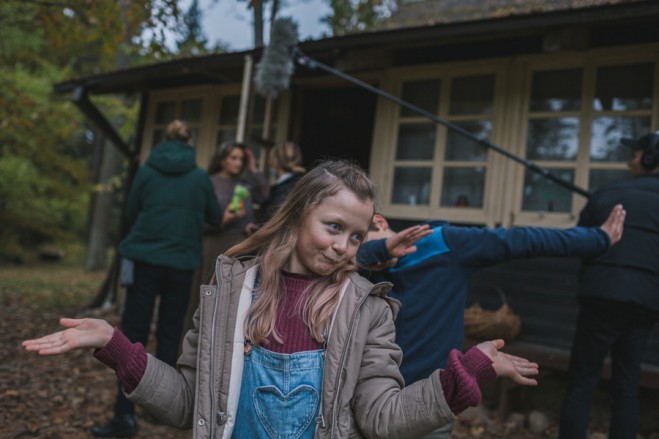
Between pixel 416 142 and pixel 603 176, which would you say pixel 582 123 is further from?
pixel 416 142

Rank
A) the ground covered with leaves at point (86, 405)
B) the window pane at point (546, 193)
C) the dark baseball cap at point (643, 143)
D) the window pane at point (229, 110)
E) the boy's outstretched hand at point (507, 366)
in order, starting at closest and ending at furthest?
the boy's outstretched hand at point (507, 366) → the dark baseball cap at point (643, 143) → the ground covered with leaves at point (86, 405) → the window pane at point (546, 193) → the window pane at point (229, 110)

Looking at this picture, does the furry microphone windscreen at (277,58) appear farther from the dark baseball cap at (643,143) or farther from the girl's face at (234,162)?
the dark baseball cap at (643,143)

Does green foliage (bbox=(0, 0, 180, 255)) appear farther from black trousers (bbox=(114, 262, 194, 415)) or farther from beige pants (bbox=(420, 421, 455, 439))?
beige pants (bbox=(420, 421, 455, 439))

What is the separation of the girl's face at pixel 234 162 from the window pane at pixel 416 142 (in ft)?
6.28

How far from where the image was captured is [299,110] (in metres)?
7.17

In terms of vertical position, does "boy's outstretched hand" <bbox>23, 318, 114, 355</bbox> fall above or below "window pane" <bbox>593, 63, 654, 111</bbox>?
below

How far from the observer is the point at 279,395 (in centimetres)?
164

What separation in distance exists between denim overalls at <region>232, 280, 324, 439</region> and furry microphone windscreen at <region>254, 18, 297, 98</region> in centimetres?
360

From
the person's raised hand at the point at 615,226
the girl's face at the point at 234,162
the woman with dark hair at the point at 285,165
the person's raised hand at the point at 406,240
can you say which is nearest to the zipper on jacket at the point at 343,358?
the person's raised hand at the point at 406,240

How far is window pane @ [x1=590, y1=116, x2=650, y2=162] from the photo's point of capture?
15.8 ft

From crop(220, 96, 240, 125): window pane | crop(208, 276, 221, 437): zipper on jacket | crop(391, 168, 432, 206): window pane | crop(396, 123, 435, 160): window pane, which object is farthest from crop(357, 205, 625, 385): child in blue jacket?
crop(220, 96, 240, 125): window pane

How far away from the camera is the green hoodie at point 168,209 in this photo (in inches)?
154

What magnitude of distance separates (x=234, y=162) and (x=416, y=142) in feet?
6.91

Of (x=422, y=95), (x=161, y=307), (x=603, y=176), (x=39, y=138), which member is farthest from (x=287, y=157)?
(x=39, y=138)
